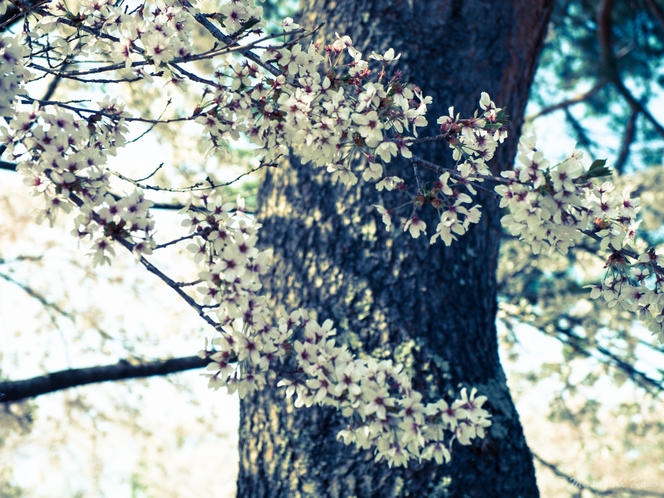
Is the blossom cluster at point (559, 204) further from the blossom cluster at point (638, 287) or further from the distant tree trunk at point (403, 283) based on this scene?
the distant tree trunk at point (403, 283)

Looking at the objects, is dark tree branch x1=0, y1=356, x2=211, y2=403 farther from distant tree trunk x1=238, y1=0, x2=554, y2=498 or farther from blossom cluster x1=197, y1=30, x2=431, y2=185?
blossom cluster x1=197, y1=30, x2=431, y2=185

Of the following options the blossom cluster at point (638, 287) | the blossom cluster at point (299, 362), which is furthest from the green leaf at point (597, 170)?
the blossom cluster at point (299, 362)

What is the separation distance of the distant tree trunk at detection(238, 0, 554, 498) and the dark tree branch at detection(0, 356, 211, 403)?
3.28 feet

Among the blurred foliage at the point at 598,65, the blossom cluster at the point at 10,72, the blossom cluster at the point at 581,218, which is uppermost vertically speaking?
the blurred foliage at the point at 598,65

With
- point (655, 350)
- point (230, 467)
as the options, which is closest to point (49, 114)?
point (655, 350)

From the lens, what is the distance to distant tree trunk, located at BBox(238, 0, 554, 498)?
8.14 feet

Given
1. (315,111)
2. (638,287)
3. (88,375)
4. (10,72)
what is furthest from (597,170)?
(88,375)

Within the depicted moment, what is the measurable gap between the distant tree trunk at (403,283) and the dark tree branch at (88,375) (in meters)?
1.00

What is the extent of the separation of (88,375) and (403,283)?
6.72 ft

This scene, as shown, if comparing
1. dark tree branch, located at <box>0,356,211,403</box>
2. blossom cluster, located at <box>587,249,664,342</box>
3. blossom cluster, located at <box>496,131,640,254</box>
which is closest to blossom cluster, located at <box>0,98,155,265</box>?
blossom cluster, located at <box>496,131,640,254</box>

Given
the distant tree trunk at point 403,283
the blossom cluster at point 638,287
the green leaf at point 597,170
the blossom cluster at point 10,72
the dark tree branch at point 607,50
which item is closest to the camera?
the green leaf at point 597,170

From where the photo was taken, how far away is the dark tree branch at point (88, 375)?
3264mm

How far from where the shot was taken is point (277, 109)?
69.6 inches

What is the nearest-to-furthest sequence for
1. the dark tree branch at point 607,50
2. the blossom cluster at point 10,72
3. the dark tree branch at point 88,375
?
1. the blossom cluster at point 10,72
2. the dark tree branch at point 88,375
3. the dark tree branch at point 607,50
